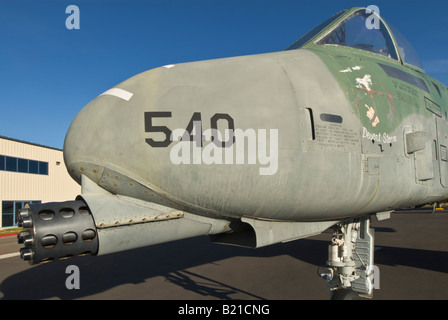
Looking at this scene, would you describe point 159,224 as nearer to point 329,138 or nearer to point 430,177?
point 329,138

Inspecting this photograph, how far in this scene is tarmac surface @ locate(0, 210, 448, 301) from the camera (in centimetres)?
661

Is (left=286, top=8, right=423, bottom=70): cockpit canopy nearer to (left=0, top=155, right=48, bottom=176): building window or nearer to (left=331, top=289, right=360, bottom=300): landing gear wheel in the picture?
(left=331, top=289, right=360, bottom=300): landing gear wheel

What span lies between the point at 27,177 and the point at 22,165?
3.43 feet

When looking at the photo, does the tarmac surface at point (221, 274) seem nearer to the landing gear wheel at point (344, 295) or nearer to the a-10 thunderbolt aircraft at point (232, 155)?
the landing gear wheel at point (344, 295)

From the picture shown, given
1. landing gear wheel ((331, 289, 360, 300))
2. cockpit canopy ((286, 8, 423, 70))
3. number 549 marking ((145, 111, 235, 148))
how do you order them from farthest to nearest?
cockpit canopy ((286, 8, 423, 70)) < landing gear wheel ((331, 289, 360, 300)) < number 549 marking ((145, 111, 235, 148))

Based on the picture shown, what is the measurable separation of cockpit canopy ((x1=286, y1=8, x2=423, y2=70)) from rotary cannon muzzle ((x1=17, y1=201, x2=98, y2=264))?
3.32m

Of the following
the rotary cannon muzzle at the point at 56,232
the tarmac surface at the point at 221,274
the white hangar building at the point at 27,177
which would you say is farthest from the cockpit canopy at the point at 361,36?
the white hangar building at the point at 27,177

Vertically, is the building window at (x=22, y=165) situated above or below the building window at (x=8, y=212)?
above

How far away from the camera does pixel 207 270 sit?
8.67 meters

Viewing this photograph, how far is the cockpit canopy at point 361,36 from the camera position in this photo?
164 inches

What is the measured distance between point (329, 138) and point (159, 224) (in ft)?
5.81

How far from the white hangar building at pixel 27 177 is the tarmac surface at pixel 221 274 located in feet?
36.9

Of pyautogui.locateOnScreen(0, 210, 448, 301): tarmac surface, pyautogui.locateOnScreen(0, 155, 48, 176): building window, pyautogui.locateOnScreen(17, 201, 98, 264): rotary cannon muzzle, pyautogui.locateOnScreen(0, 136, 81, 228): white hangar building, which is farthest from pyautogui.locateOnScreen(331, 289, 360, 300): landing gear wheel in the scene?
pyautogui.locateOnScreen(0, 155, 48, 176): building window

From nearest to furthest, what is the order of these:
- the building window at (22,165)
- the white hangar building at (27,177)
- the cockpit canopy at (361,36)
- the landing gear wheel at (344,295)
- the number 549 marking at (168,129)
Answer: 1. the number 549 marking at (168,129)
2. the landing gear wheel at (344,295)
3. the cockpit canopy at (361,36)
4. the building window at (22,165)
5. the white hangar building at (27,177)
